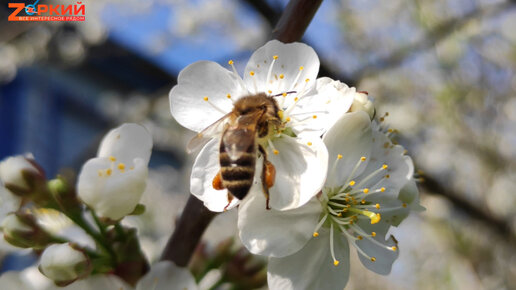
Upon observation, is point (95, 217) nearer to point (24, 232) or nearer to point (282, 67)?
point (24, 232)

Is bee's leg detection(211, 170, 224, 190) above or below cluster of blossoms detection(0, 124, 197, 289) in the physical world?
above

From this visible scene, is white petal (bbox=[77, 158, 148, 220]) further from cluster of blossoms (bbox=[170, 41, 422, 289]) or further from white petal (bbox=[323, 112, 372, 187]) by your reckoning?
white petal (bbox=[323, 112, 372, 187])

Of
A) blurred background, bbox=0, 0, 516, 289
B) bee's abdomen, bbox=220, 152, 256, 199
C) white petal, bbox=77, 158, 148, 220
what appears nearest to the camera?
bee's abdomen, bbox=220, 152, 256, 199

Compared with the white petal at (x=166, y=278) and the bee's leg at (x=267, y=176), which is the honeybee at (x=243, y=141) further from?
the white petal at (x=166, y=278)

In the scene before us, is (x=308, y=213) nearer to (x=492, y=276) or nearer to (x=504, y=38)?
(x=492, y=276)

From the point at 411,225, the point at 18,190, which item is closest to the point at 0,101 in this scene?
the point at 411,225

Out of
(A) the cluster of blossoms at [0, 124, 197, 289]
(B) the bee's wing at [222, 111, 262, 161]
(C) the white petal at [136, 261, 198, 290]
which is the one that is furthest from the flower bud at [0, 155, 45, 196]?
(B) the bee's wing at [222, 111, 262, 161]

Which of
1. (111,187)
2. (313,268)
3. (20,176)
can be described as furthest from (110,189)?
(313,268)
